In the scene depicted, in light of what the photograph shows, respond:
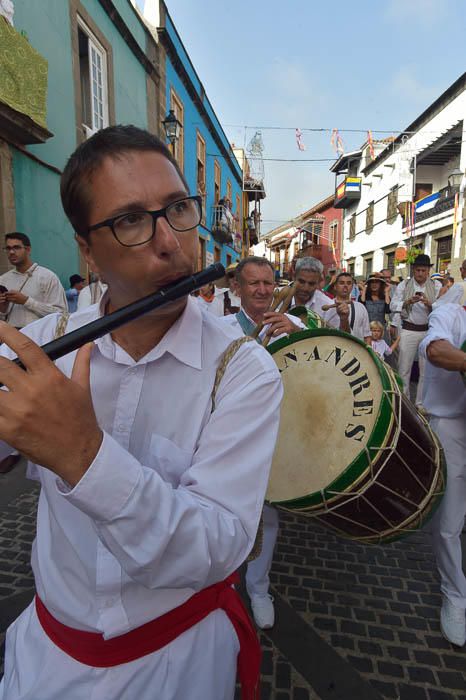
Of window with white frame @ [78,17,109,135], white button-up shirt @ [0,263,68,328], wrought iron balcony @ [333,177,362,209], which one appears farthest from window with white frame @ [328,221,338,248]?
white button-up shirt @ [0,263,68,328]

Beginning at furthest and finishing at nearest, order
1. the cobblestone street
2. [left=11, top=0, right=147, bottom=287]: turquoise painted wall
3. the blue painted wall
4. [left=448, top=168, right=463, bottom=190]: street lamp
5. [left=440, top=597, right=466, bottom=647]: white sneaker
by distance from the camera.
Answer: [left=448, top=168, right=463, bottom=190]: street lamp → the blue painted wall → [left=11, top=0, right=147, bottom=287]: turquoise painted wall → [left=440, top=597, right=466, bottom=647]: white sneaker → the cobblestone street

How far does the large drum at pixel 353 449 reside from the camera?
1.90 metres

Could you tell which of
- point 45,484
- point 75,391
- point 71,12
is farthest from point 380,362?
point 71,12

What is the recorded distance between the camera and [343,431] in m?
2.00

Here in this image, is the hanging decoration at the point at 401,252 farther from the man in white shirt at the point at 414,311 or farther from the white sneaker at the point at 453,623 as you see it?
the white sneaker at the point at 453,623

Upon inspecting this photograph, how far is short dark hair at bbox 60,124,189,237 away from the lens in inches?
38.8

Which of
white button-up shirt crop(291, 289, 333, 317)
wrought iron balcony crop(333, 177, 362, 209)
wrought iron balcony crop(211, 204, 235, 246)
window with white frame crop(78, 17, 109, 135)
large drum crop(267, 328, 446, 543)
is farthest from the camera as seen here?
wrought iron balcony crop(333, 177, 362, 209)

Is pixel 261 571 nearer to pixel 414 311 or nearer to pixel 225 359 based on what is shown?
pixel 225 359

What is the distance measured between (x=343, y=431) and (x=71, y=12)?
8313mm

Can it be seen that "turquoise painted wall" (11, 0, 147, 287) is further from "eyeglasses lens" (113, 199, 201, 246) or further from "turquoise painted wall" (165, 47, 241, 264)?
"eyeglasses lens" (113, 199, 201, 246)

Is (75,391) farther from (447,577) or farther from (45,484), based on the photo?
(447,577)

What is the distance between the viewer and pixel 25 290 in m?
4.70

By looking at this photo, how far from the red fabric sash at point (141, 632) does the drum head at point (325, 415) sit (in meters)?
0.91

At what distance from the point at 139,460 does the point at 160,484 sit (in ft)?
1.04
